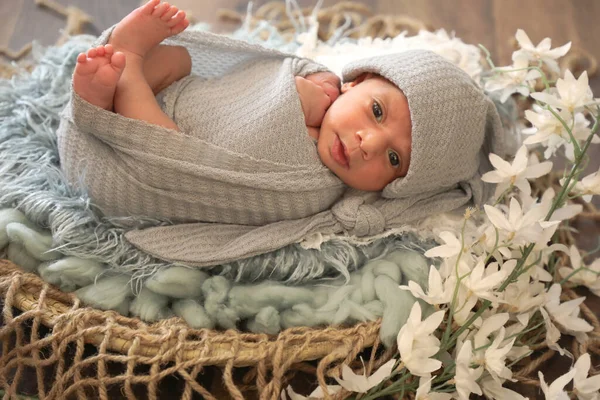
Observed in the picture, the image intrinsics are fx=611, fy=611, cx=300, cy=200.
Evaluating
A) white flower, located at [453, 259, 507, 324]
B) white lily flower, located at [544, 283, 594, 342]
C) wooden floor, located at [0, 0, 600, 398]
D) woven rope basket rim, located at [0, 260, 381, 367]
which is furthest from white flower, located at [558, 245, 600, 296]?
wooden floor, located at [0, 0, 600, 398]

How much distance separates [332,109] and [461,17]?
0.85 m

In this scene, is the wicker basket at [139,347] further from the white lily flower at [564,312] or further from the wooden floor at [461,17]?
the wooden floor at [461,17]

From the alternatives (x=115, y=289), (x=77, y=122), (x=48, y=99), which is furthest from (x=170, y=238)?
(x=48, y=99)

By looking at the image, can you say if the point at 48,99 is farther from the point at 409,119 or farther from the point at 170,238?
the point at 409,119

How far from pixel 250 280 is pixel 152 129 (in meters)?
0.30

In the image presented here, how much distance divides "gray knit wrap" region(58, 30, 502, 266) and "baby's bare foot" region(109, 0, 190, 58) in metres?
0.03

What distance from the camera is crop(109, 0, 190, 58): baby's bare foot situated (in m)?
1.02

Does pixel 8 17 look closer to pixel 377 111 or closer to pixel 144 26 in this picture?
pixel 144 26

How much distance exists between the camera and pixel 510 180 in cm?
89

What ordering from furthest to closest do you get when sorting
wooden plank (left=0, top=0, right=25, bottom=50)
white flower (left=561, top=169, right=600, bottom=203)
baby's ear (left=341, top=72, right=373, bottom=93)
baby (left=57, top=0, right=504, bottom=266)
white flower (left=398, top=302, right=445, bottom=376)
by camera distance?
wooden plank (left=0, top=0, right=25, bottom=50) → baby's ear (left=341, top=72, right=373, bottom=93) → baby (left=57, top=0, right=504, bottom=266) → white flower (left=561, top=169, right=600, bottom=203) → white flower (left=398, top=302, right=445, bottom=376)

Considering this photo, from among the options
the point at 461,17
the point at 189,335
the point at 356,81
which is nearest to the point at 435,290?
the point at 189,335

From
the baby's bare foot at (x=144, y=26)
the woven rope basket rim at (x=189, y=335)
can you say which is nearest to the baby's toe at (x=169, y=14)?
the baby's bare foot at (x=144, y=26)

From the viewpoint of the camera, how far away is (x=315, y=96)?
1083 mm

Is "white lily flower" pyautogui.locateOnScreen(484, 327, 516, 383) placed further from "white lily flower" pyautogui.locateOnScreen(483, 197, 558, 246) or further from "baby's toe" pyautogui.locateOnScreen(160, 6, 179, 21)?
"baby's toe" pyautogui.locateOnScreen(160, 6, 179, 21)
